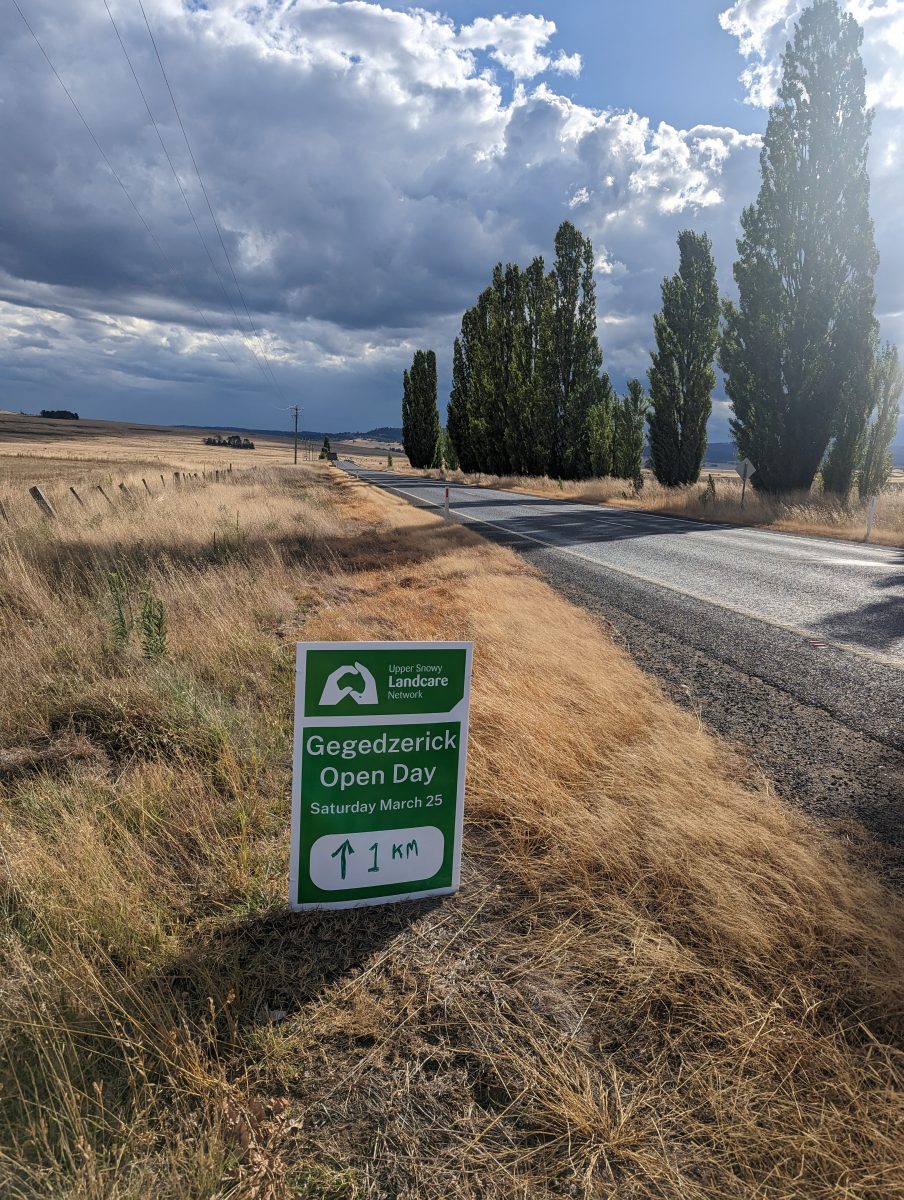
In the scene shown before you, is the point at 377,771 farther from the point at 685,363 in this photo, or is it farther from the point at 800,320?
the point at 685,363

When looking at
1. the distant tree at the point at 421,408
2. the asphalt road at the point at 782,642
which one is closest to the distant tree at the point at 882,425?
the asphalt road at the point at 782,642

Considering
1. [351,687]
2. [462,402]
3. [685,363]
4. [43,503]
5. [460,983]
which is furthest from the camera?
[462,402]

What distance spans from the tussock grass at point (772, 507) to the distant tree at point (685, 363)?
1.90m

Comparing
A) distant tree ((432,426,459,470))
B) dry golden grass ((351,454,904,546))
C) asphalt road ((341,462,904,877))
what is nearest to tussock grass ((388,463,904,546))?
dry golden grass ((351,454,904,546))

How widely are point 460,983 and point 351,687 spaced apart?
1.01 metres

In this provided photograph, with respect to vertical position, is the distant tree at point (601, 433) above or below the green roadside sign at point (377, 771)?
above

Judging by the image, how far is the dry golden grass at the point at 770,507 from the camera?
1750 centimetres

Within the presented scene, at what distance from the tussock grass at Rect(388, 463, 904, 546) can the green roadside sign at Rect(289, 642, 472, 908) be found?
16.0 meters

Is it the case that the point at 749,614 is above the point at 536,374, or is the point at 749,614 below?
below

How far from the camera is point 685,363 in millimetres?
30438

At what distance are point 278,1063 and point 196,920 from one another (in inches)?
29.1

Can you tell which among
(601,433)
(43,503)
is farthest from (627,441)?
(43,503)

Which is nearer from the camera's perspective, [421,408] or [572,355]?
[572,355]

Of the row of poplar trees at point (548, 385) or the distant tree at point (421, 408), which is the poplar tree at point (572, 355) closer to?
the row of poplar trees at point (548, 385)
